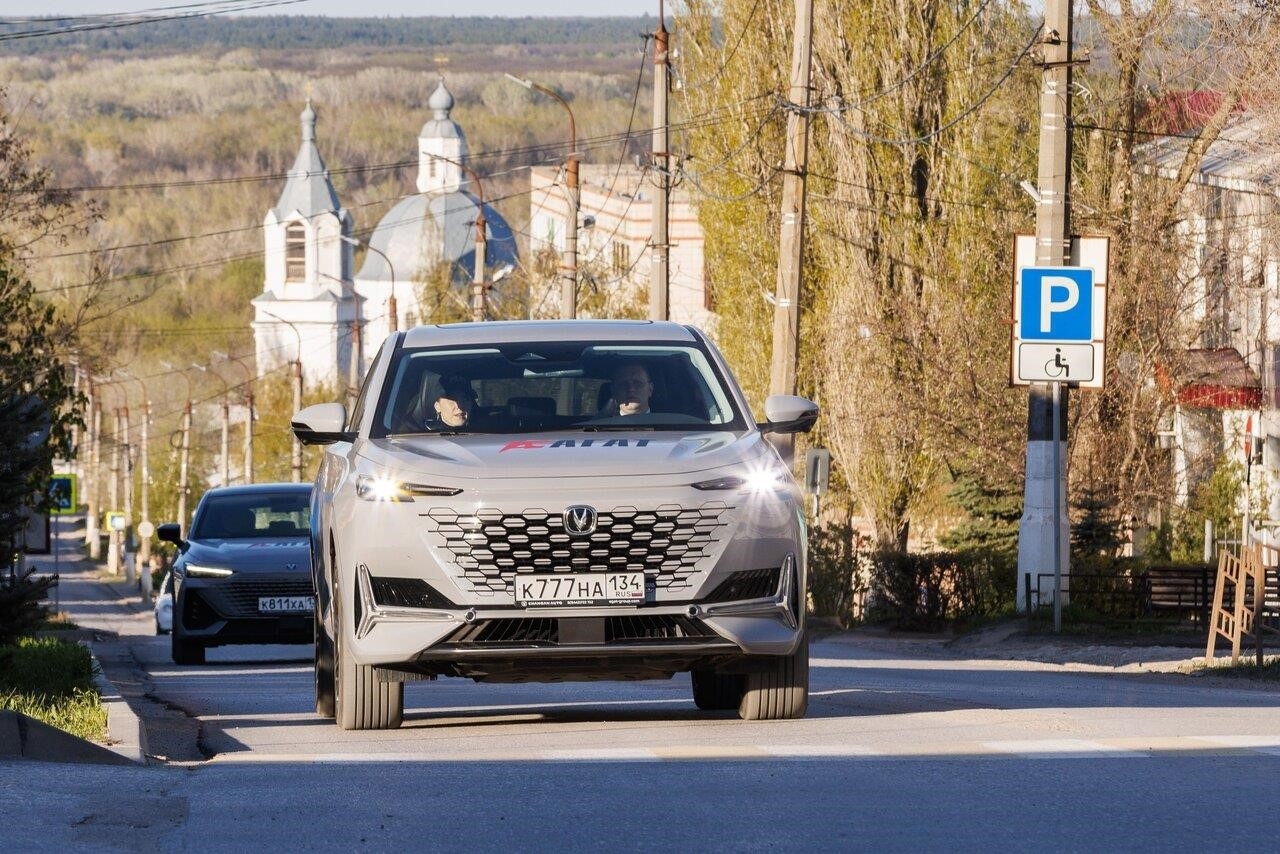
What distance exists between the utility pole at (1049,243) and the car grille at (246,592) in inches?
331

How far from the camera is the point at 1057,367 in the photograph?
2325 cm

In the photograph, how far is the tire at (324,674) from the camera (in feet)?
40.7

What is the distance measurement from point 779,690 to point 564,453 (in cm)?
163

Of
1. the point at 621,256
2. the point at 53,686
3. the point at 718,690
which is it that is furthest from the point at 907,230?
the point at 621,256

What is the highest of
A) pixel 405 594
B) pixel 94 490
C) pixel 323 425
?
pixel 323 425

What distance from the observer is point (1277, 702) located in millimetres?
13859

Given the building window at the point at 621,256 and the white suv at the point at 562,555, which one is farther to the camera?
the building window at the point at 621,256

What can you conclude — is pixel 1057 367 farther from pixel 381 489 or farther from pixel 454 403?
pixel 381 489

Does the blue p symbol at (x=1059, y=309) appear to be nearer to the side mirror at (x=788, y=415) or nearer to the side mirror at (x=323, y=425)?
the side mirror at (x=788, y=415)

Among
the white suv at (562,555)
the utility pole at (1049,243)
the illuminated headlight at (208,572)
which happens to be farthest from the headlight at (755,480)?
the utility pole at (1049,243)

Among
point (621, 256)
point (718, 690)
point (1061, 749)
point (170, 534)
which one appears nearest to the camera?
point (1061, 749)

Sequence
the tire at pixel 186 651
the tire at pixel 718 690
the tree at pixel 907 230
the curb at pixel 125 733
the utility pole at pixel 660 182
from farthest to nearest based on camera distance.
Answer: the utility pole at pixel 660 182, the tree at pixel 907 230, the tire at pixel 186 651, the tire at pixel 718 690, the curb at pixel 125 733

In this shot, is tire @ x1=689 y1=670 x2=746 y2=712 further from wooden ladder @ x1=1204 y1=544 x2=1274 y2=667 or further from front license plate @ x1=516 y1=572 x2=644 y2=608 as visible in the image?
wooden ladder @ x1=1204 y1=544 x2=1274 y2=667

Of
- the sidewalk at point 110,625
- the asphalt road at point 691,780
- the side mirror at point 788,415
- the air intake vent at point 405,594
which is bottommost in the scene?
the sidewalk at point 110,625
